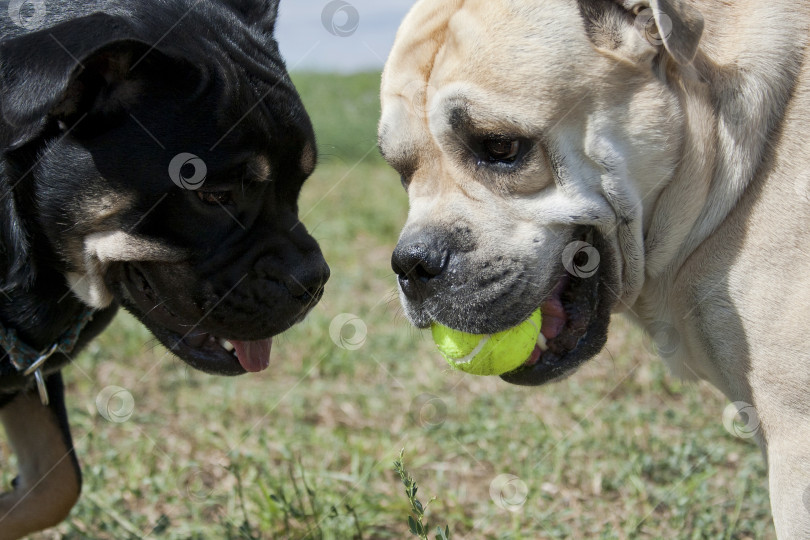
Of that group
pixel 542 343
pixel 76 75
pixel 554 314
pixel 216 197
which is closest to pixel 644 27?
pixel 554 314

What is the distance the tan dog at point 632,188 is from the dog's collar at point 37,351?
1313 mm

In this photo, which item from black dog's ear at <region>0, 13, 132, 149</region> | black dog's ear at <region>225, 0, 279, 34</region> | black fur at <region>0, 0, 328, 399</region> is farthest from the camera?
black dog's ear at <region>225, 0, 279, 34</region>

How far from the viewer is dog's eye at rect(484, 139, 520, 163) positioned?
280 cm

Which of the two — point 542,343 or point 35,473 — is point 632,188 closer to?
point 542,343

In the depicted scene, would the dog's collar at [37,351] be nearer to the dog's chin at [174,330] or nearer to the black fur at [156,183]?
the black fur at [156,183]

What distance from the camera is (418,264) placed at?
2875 mm

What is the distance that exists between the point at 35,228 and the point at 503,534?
2.14m

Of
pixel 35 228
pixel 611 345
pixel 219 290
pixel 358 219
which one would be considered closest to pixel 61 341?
pixel 35 228

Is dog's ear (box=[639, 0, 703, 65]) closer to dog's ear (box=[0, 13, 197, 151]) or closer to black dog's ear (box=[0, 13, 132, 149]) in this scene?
dog's ear (box=[0, 13, 197, 151])

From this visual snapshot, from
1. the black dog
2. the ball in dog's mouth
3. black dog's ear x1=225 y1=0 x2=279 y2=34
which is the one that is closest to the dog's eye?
the ball in dog's mouth

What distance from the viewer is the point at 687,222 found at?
2.77 metres

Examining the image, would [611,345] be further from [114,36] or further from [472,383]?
[114,36]

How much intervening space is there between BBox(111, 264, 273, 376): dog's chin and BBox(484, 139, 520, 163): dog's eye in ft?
3.88

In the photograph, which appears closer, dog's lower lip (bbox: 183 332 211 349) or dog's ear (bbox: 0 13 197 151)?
dog's ear (bbox: 0 13 197 151)
